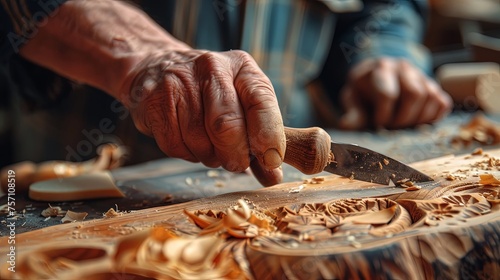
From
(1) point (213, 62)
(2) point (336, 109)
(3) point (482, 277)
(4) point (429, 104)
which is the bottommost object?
(2) point (336, 109)

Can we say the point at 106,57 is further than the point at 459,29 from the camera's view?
No

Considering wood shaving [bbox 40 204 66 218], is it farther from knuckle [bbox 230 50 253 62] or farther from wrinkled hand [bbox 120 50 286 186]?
knuckle [bbox 230 50 253 62]

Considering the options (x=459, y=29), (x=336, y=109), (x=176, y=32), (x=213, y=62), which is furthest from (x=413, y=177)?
(x=459, y=29)

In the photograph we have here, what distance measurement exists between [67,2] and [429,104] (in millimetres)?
1338

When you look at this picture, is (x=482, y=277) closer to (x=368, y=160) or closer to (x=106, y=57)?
(x=368, y=160)

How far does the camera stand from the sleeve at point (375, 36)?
7.78 ft

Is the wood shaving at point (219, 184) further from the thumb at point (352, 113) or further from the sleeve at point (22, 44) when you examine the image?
the thumb at point (352, 113)

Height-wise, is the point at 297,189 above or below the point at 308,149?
below

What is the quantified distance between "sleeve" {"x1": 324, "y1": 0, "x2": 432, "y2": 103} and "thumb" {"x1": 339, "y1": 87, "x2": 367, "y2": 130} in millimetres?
212

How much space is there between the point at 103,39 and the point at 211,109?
40cm

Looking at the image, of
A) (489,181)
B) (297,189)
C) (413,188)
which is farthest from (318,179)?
(489,181)

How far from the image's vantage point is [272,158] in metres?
0.94

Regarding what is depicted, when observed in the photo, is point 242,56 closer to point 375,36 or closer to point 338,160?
point 338,160

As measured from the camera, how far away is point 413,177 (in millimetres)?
1050
